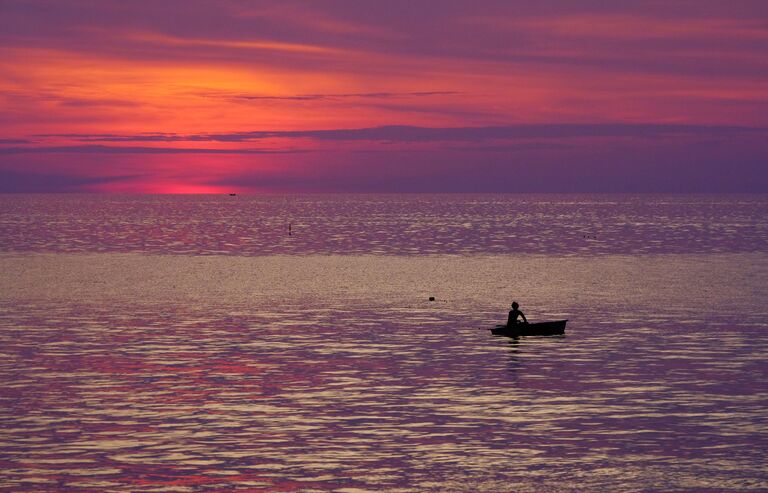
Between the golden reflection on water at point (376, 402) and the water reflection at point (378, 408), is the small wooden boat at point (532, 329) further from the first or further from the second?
the water reflection at point (378, 408)

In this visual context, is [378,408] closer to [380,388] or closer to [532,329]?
[380,388]

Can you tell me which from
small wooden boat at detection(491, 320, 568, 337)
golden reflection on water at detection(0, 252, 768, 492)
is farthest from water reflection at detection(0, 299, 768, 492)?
small wooden boat at detection(491, 320, 568, 337)

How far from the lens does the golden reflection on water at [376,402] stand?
28359 millimetres

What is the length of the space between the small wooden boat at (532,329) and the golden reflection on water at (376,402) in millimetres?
517

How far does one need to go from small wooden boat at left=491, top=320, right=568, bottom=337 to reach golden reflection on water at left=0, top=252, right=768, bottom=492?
0.52 meters

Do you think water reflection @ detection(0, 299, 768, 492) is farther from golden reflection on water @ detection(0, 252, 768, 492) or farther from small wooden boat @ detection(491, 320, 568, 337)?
small wooden boat @ detection(491, 320, 568, 337)

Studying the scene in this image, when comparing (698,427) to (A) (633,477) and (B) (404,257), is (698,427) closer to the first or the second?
(A) (633,477)

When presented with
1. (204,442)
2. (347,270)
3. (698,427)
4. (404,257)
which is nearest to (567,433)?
(698,427)

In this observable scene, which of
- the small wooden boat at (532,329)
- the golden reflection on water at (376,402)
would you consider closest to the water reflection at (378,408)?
the golden reflection on water at (376,402)

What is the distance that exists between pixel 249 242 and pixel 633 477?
155090 mm

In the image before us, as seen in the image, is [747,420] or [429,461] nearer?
[429,461]

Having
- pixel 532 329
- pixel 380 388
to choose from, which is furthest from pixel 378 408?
pixel 532 329

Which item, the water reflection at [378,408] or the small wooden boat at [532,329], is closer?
the water reflection at [378,408]

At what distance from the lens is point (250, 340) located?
55.5 meters
